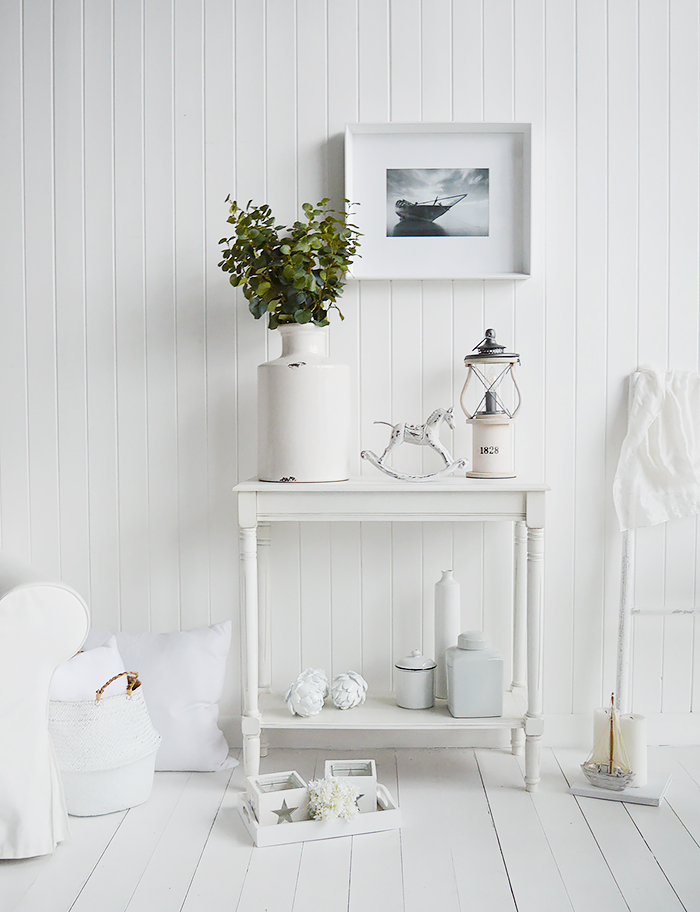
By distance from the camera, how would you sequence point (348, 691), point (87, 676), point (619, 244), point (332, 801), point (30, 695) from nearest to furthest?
point (30, 695)
point (332, 801)
point (87, 676)
point (348, 691)
point (619, 244)

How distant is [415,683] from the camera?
2.09 meters

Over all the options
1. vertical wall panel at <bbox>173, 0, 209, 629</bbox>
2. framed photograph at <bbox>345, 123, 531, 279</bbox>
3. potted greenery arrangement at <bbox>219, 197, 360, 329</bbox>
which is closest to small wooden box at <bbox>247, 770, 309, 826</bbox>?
vertical wall panel at <bbox>173, 0, 209, 629</bbox>

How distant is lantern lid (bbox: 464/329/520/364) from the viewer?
2104 mm

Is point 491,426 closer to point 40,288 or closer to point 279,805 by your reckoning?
point 279,805

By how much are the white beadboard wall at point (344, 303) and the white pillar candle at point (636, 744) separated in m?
0.33

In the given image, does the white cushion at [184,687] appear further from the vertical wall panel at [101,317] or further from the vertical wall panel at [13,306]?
the vertical wall panel at [13,306]

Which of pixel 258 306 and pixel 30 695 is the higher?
pixel 258 306

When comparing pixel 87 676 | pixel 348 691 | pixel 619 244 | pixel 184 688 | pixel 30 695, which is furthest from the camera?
pixel 619 244

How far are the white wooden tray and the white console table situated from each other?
0.74ft

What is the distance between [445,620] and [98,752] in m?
0.92

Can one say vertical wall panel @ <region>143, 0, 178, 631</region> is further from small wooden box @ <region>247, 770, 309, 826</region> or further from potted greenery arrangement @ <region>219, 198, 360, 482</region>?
small wooden box @ <region>247, 770, 309, 826</region>

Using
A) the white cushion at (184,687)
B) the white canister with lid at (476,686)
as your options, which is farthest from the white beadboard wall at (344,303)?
the white canister with lid at (476,686)

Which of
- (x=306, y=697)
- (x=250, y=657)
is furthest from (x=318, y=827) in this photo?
(x=250, y=657)

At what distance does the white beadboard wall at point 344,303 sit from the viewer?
2273mm
